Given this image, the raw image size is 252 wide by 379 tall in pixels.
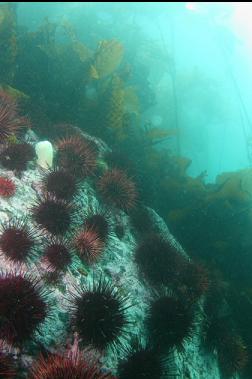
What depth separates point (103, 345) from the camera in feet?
13.3

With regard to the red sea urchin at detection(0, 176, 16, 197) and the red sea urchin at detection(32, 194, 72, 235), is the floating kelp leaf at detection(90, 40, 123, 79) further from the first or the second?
the red sea urchin at detection(32, 194, 72, 235)

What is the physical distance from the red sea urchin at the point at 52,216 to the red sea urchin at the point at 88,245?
32 cm

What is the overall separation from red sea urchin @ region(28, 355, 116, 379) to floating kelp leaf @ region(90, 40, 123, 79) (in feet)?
32.6

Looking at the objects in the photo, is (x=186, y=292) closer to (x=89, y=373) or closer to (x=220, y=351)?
(x=220, y=351)

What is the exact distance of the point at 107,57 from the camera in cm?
1127

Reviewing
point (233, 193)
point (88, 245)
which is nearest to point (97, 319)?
point (88, 245)

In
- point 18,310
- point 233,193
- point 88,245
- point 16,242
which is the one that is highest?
point 18,310

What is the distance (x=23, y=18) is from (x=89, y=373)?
2228cm

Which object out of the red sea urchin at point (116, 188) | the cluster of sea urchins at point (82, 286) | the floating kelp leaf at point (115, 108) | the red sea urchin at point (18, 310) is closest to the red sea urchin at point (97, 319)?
the cluster of sea urchins at point (82, 286)

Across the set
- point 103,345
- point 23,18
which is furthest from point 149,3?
point 103,345

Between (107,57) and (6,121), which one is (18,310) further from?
(107,57)

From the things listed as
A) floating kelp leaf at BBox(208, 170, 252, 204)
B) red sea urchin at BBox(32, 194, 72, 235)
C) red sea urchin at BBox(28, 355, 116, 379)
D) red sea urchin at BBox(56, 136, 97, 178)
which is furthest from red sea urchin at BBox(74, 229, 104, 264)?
floating kelp leaf at BBox(208, 170, 252, 204)

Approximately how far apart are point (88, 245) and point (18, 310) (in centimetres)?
197

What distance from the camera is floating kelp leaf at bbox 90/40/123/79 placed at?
11273 millimetres
